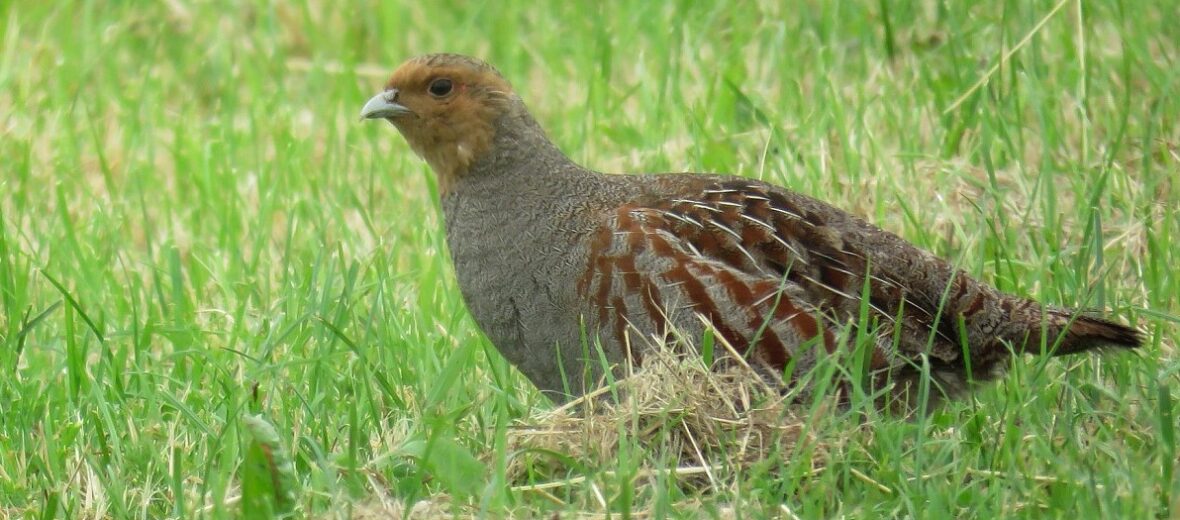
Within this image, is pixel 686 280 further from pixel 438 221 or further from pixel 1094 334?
pixel 438 221

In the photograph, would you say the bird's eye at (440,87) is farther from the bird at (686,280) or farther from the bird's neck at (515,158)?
the bird's neck at (515,158)

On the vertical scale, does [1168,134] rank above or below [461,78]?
below

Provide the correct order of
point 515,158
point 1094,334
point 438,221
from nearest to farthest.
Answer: point 1094,334 < point 515,158 < point 438,221

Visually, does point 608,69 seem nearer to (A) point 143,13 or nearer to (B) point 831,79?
(B) point 831,79

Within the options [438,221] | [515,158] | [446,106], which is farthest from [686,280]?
[438,221]

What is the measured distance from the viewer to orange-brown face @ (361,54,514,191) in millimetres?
4715

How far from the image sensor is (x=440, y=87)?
4.75m

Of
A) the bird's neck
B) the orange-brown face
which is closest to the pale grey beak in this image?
the orange-brown face

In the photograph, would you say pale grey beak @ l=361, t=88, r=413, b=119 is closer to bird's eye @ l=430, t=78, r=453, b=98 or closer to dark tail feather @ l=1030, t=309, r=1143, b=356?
bird's eye @ l=430, t=78, r=453, b=98

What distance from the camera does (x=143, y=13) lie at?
26.2 ft

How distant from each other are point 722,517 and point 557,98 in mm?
3766

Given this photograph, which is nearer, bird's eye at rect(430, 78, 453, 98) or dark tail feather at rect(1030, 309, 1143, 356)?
dark tail feather at rect(1030, 309, 1143, 356)

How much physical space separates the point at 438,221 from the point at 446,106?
1.22 m

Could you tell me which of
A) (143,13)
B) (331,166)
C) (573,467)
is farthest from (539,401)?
(143,13)
